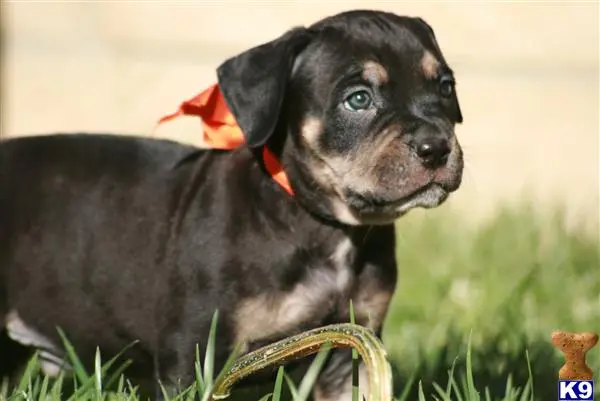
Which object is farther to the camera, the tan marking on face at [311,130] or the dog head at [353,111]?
the tan marking on face at [311,130]

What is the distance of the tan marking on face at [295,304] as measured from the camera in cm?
378

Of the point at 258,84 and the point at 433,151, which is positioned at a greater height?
the point at 258,84

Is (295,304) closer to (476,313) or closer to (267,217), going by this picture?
(267,217)

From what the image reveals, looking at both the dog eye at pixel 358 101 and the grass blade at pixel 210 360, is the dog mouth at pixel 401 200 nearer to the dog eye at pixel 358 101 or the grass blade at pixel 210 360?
the dog eye at pixel 358 101

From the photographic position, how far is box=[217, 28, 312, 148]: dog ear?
12.5 ft

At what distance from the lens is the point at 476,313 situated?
5387 mm

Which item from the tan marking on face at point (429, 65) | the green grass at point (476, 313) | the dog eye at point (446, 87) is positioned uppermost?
the tan marking on face at point (429, 65)

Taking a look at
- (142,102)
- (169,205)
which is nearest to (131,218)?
(169,205)

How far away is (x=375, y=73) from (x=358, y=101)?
106 mm

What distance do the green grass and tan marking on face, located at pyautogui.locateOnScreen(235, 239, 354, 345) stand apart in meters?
0.16

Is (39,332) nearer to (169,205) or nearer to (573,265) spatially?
(169,205)

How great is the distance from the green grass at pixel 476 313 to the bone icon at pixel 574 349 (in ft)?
2.05

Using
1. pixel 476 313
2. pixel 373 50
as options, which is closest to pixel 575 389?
pixel 373 50

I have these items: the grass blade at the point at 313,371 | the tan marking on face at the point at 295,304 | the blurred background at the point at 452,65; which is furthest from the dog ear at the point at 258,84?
the blurred background at the point at 452,65
